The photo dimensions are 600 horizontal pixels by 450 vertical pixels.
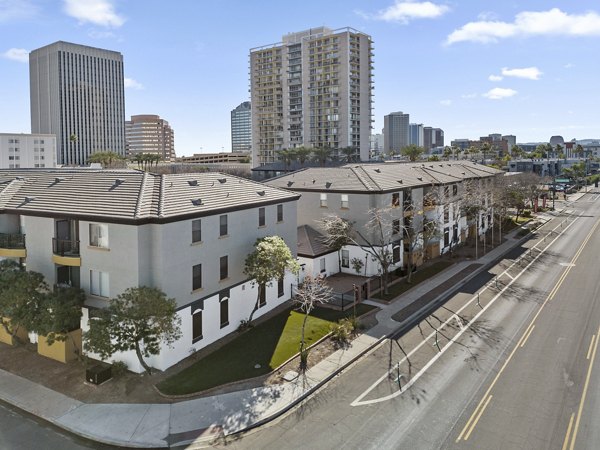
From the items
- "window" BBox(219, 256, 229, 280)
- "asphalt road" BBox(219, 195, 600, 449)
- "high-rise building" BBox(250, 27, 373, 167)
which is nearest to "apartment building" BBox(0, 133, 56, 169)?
"high-rise building" BBox(250, 27, 373, 167)

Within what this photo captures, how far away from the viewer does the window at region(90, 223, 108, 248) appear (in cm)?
2673

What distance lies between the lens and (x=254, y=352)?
2836cm

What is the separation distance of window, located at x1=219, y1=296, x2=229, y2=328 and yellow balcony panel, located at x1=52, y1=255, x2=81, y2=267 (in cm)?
903

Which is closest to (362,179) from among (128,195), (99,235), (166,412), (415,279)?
(415,279)

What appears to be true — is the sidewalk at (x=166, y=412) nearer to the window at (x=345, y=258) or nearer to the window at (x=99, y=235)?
the window at (x=99, y=235)

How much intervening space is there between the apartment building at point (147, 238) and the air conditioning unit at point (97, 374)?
159 cm

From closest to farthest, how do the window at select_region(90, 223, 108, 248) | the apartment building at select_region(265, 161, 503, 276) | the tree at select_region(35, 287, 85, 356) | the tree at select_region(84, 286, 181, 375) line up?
the tree at select_region(84, 286, 181, 375) → the tree at select_region(35, 287, 85, 356) → the window at select_region(90, 223, 108, 248) → the apartment building at select_region(265, 161, 503, 276)

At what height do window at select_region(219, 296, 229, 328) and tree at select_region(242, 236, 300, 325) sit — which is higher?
tree at select_region(242, 236, 300, 325)

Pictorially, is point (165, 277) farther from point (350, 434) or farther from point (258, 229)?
point (350, 434)

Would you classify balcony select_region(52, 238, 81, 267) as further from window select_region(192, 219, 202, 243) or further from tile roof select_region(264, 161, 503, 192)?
tile roof select_region(264, 161, 503, 192)

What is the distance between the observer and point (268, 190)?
38188mm

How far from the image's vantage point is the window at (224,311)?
30.4 meters

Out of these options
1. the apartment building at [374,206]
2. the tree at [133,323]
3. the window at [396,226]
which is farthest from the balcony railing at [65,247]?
the window at [396,226]

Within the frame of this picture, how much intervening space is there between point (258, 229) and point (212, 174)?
6.54 meters
